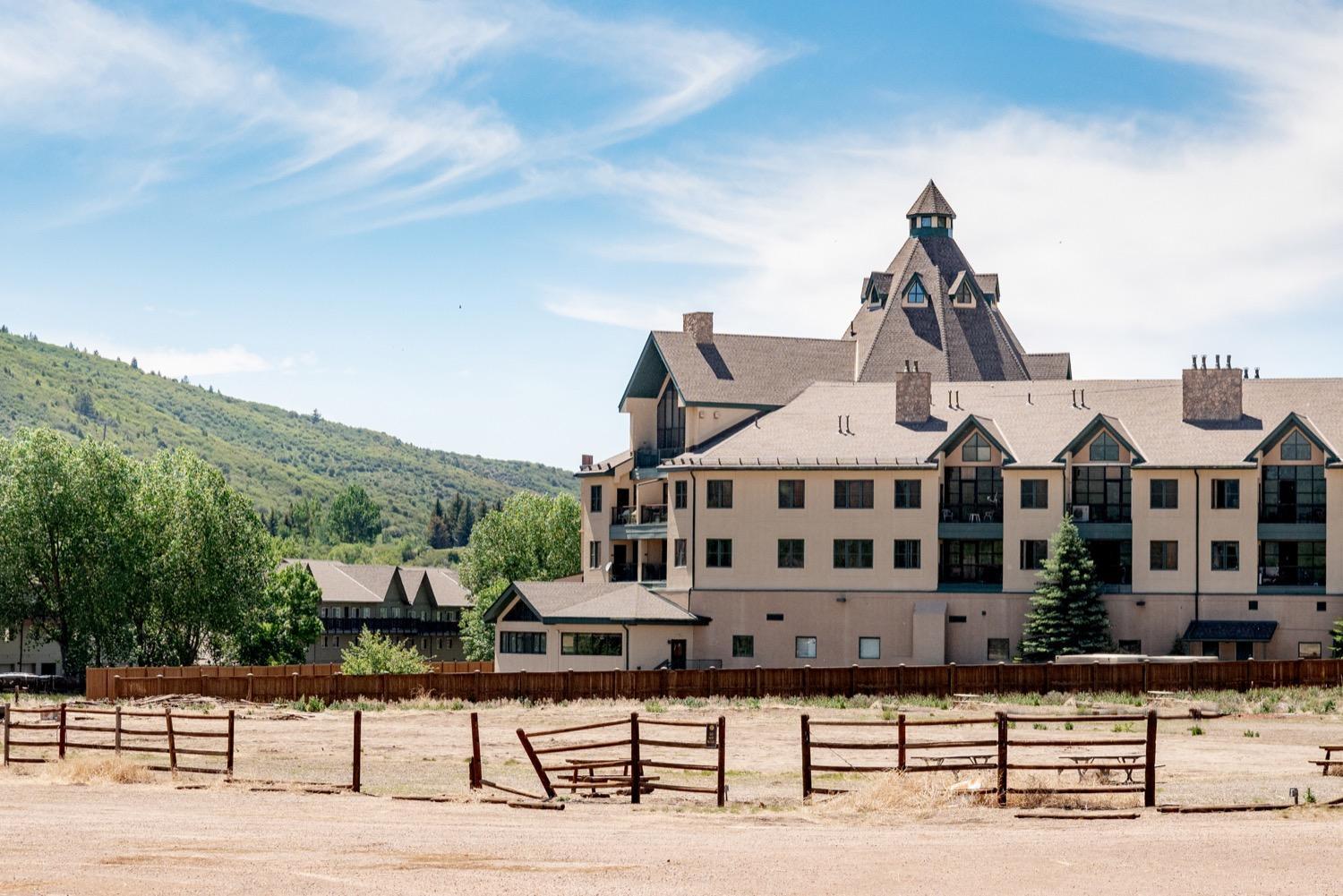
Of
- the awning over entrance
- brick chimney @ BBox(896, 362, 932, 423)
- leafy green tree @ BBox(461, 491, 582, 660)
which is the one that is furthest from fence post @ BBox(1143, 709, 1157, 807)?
leafy green tree @ BBox(461, 491, 582, 660)

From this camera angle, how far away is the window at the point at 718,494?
75.9 m

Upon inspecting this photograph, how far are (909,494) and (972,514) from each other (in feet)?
8.86

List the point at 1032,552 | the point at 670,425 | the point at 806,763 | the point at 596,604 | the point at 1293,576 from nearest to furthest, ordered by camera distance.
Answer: the point at 806,763 < the point at 1293,576 < the point at 1032,552 < the point at 596,604 < the point at 670,425

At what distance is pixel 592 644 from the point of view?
7475cm

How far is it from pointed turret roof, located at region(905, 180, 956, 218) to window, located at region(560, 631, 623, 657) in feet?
100

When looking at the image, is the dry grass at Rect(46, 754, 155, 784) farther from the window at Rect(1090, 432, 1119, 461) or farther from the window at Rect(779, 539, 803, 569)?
the window at Rect(1090, 432, 1119, 461)

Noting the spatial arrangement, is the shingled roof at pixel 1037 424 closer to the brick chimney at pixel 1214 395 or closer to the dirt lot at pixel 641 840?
the brick chimney at pixel 1214 395

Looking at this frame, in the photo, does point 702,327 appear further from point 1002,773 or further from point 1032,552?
point 1002,773

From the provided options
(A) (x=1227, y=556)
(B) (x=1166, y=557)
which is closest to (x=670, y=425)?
(B) (x=1166, y=557)

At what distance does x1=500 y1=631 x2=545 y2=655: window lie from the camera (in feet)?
250

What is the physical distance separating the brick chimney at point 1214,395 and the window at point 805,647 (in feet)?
58.2

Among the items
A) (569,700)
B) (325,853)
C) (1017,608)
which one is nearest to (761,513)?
(1017,608)

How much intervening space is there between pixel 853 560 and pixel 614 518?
14.5 m

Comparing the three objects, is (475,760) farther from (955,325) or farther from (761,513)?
(955,325)
